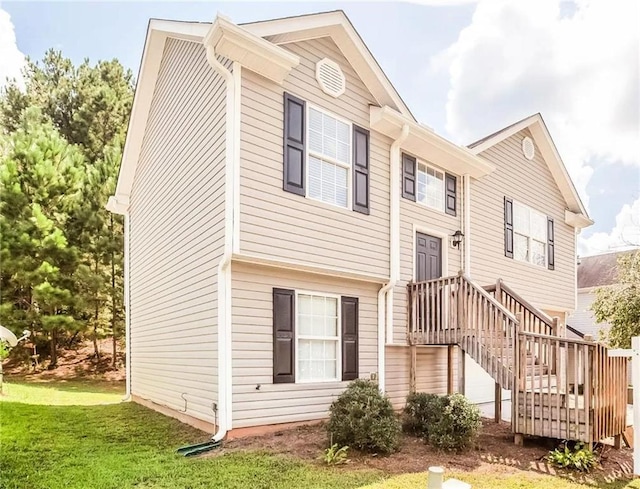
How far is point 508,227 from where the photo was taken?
40.0 feet

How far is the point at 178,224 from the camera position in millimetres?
9016

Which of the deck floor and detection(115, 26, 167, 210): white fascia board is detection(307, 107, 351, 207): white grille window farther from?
the deck floor

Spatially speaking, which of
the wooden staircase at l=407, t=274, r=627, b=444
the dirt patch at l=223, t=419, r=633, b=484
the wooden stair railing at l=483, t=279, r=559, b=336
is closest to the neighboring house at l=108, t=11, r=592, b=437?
the dirt patch at l=223, t=419, r=633, b=484

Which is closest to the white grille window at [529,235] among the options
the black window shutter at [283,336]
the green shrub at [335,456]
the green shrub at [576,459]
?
the green shrub at [576,459]

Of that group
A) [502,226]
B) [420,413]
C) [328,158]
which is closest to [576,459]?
[420,413]

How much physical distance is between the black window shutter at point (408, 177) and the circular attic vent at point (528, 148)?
4742mm

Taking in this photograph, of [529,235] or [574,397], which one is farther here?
[529,235]

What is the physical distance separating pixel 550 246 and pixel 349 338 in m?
8.25

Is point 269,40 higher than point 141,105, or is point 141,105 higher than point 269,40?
point 141,105

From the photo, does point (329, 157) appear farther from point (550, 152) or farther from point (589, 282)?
point (589, 282)

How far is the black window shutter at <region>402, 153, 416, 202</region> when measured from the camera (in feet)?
31.6

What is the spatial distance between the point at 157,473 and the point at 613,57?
11.4 m

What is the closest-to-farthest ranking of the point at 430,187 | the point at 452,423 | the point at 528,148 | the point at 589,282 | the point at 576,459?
1. the point at 576,459
2. the point at 452,423
3. the point at 430,187
4. the point at 528,148
5. the point at 589,282

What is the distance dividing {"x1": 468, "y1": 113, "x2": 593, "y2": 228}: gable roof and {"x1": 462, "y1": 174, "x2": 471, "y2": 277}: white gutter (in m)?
0.75
